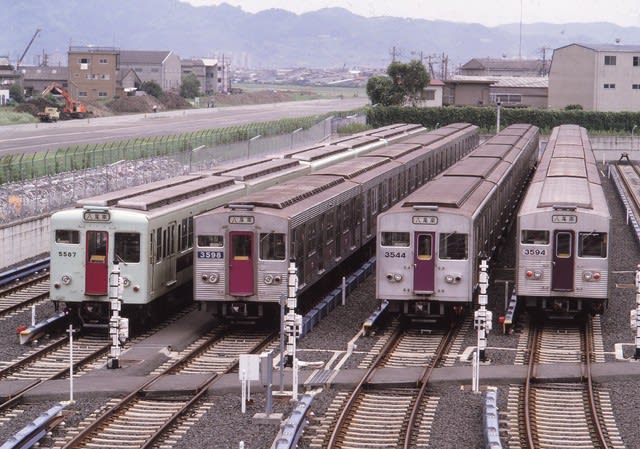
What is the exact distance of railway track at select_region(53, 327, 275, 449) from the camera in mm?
15406

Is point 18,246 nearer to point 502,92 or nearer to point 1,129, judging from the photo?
point 1,129

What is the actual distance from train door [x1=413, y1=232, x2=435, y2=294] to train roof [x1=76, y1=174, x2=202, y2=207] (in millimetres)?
5678

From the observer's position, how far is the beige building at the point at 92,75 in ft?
384

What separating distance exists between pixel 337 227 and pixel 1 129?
159 ft

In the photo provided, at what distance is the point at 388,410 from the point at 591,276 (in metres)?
6.82

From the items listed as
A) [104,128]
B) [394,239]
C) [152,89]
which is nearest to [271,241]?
[394,239]

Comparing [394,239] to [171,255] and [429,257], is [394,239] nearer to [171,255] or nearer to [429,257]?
[429,257]

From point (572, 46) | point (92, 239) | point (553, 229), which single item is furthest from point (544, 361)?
point (572, 46)

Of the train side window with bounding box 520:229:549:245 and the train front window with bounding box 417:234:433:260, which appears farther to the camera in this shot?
the train side window with bounding box 520:229:549:245

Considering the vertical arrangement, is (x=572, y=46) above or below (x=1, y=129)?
above

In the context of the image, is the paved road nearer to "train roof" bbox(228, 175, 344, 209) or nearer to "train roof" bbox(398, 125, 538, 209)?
"train roof" bbox(398, 125, 538, 209)

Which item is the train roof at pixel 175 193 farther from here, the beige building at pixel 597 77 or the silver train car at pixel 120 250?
the beige building at pixel 597 77

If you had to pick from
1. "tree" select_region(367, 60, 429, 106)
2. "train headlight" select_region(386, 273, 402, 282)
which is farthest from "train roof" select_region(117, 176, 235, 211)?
"tree" select_region(367, 60, 429, 106)

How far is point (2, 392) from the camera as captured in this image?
57.6ft
